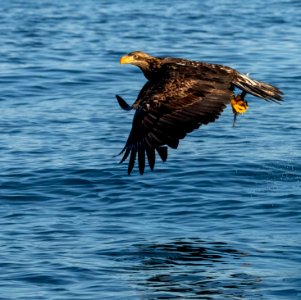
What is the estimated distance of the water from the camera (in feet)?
33.3

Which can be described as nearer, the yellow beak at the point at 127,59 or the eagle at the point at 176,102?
the eagle at the point at 176,102

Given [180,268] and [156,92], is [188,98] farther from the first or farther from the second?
[180,268]

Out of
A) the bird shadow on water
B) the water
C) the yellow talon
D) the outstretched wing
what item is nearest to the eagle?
the outstretched wing

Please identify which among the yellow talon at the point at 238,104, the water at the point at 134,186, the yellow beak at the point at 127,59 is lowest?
the water at the point at 134,186

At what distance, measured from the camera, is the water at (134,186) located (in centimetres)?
1014

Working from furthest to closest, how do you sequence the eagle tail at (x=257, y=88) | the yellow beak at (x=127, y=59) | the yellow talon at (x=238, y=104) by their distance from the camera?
the yellow talon at (x=238, y=104) → the yellow beak at (x=127, y=59) → the eagle tail at (x=257, y=88)

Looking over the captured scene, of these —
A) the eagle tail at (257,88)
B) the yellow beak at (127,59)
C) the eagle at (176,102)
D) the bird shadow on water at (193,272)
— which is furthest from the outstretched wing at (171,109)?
the bird shadow on water at (193,272)

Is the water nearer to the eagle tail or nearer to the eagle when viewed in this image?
the eagle

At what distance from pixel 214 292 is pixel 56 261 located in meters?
1.76

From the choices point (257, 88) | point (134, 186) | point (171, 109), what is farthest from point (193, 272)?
point (134, 186)

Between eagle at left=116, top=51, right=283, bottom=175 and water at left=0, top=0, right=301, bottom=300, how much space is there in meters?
1.19

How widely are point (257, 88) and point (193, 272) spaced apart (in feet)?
7.25

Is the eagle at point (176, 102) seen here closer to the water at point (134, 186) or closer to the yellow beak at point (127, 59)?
the yellow beak at point (127, 59)

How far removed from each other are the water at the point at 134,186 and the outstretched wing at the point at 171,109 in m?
1.22
